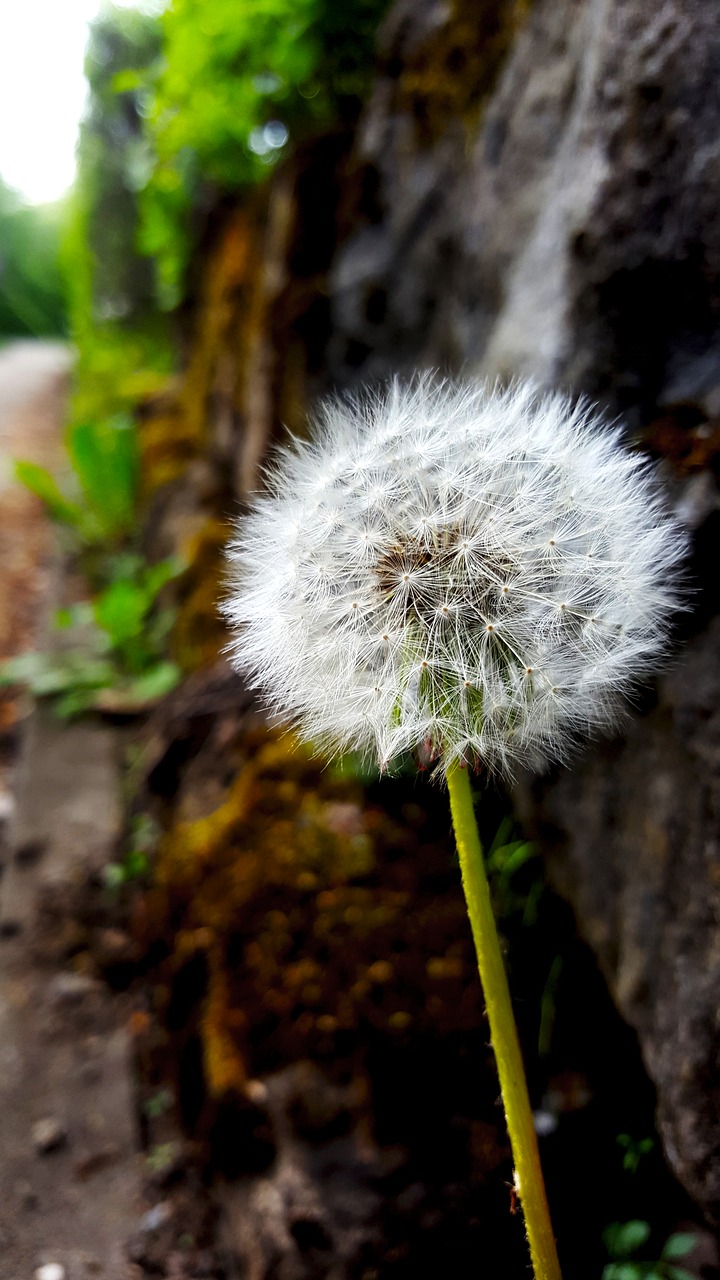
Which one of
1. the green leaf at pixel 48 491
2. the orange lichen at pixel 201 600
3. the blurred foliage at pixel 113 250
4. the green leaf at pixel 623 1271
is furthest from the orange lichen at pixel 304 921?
the blurred foliage at pixel 113 250

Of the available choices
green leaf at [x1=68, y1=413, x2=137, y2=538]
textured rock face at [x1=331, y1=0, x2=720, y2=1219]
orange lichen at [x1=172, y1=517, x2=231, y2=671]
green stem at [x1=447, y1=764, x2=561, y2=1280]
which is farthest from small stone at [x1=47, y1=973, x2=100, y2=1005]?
green leaf at [x1=68, y1=413, x2=137, y2=538]

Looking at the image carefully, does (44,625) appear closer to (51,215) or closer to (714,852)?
(714,852)

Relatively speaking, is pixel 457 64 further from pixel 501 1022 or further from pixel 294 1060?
pixel 294 1060

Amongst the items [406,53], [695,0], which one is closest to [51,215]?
[406,53]

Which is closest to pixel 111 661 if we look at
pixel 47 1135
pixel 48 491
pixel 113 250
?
pixel 48 491

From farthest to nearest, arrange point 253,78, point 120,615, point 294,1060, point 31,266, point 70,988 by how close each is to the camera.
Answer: point 31,266
point 120,615
point 253,78
point 70,988
point 294,1060

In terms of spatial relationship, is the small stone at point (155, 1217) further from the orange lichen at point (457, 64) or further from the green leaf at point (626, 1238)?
the orange lichen at point (457, 64)
